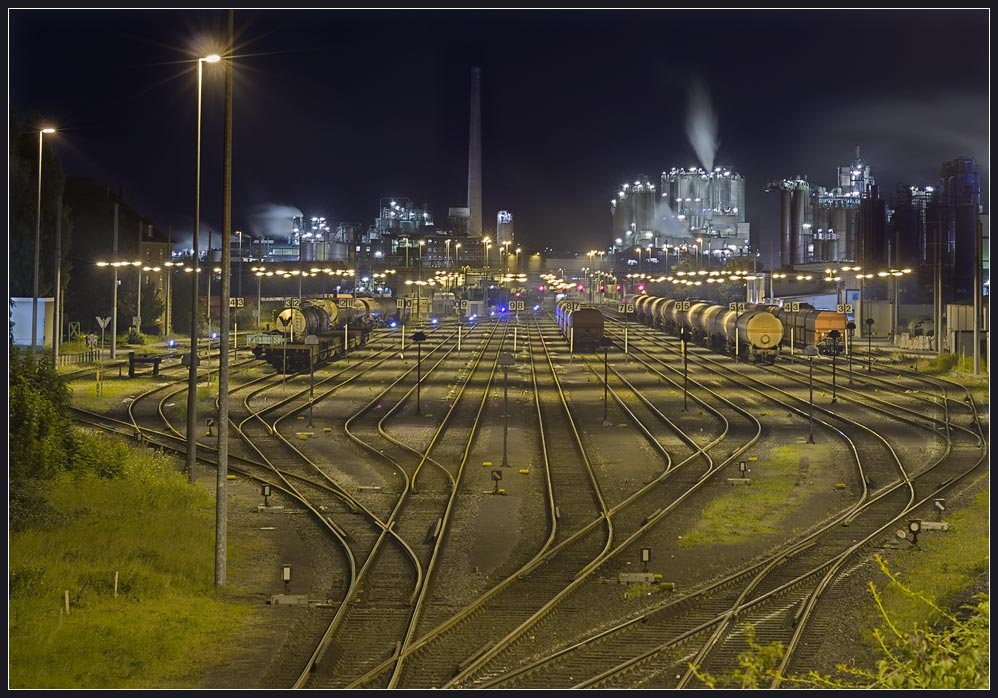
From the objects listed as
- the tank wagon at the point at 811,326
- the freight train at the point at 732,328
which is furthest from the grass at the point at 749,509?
the freight train at the point at 732,328

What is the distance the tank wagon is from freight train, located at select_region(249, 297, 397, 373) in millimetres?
24172

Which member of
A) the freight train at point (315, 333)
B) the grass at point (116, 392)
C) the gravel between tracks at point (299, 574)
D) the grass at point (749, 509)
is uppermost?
the freight train at point (315, 333)

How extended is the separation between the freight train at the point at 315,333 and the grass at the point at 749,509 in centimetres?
1943

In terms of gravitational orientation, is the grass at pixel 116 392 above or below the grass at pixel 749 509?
above

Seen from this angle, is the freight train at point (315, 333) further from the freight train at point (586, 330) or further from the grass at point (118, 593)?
the grass at point (118, 593)

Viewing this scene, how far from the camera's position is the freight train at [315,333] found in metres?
53.9

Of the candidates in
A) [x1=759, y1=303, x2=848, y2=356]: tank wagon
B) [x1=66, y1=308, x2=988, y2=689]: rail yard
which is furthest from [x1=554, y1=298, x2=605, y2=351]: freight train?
[x1=66, y1=308, x2=988, y2=689]: rail yard

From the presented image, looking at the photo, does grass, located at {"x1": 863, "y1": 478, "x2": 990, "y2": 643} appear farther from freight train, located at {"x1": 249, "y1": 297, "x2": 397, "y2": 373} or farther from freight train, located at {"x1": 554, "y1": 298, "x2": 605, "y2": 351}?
freight train, located at {"x1": 554, "y1": 298, "x2": 605, "y2": 351}

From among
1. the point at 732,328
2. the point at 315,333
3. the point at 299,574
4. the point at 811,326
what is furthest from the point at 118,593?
the point at 732,328

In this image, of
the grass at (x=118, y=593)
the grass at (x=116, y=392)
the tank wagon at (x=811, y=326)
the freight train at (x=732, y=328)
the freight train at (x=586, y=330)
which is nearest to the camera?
the grass at (x=118, y=593)

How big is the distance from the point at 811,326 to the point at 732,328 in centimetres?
501

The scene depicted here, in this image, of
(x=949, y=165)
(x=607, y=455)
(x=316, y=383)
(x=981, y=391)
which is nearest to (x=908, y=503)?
(x=607, y=455)

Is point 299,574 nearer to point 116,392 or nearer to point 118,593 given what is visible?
point 118,593

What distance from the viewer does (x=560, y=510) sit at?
22.7 metres
